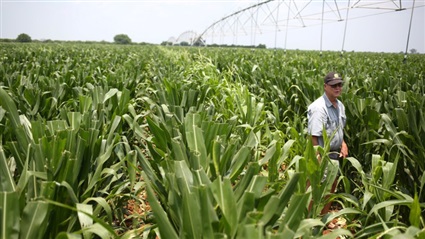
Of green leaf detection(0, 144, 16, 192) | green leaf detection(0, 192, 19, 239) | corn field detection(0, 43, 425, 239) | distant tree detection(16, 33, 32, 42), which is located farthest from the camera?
distant tree detection(16, 33, 32, 42)

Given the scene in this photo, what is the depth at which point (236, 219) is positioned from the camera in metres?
1.19

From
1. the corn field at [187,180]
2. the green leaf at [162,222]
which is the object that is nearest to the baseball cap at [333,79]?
the corn field at [187,180]

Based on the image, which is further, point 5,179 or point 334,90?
point 334,90

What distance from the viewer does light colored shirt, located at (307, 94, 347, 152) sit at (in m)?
2.88

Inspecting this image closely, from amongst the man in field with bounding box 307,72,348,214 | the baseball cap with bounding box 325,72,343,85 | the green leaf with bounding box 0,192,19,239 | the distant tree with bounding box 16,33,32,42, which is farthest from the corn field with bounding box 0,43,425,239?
the distant tree with bounding box 16,33,32,42

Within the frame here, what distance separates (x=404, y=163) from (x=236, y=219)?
1959 millimetres

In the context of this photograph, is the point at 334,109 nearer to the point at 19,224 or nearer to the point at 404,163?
the point at 404,163

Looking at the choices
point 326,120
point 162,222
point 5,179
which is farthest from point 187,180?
point 326,120

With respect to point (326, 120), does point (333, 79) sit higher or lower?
higher

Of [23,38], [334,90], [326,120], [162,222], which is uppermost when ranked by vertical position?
[23,38]

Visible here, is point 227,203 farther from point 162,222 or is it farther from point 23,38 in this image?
point 23,38

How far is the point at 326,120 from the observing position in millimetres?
2893

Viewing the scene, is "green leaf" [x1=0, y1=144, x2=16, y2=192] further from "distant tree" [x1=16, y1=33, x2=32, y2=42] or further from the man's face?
"distant tree" [x1=16, y1=33, x2=32, y2=42]

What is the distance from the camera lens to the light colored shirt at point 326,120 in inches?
113
